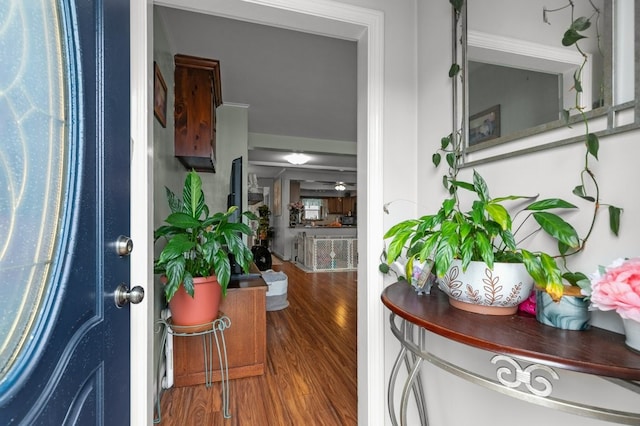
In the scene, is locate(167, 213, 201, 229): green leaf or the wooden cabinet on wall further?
the wooden cabinet on wall

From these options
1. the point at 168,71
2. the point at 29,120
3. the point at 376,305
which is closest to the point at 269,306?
the point at 376,305

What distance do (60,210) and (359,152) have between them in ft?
3.90

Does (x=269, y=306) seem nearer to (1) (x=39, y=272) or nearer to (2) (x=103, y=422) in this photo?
(2) (x=103, y=422)

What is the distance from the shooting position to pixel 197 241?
4.90 ft

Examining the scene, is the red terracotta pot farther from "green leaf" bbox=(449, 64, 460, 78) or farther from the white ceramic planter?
"green leaf" bbox=(449, 64, 460, 78)

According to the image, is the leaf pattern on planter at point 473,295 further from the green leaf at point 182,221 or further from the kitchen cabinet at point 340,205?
the kitchen cabinet at point 340,205

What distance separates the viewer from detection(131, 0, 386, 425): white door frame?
108 centimetres

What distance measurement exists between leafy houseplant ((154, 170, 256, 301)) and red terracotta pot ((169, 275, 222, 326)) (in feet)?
0.19

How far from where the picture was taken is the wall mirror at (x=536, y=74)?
664 millimetres

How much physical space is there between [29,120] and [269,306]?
314 centimetres

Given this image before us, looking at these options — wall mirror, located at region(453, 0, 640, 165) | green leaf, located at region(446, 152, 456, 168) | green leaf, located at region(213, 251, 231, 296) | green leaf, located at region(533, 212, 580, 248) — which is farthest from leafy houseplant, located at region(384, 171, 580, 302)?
green leaf, located at region(213, 251, 231, 296)

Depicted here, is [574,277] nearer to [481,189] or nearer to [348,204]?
[481,189]

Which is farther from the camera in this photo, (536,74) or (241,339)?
(241,339)

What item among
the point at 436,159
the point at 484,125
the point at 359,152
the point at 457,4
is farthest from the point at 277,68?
the point at 484,125
